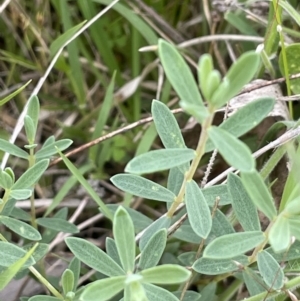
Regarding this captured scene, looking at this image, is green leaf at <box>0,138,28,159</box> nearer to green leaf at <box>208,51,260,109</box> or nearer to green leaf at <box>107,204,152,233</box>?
green leaf at <box>107,204,152,233</box>

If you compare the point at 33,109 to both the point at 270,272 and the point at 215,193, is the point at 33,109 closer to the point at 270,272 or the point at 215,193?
the point at 215,193

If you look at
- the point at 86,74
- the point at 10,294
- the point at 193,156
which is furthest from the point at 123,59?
the point at 193,156

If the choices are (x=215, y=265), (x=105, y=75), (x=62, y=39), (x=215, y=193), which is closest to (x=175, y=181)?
(x=215, y=193)

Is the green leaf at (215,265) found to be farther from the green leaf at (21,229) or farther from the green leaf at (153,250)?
the green leaf at (21,229)

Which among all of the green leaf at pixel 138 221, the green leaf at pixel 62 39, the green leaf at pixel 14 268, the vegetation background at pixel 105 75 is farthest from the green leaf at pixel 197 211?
the green leaf at pixel 62 39

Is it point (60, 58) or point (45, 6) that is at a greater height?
point (45, 6)

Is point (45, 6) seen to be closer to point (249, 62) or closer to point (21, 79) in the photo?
point (21, 79)

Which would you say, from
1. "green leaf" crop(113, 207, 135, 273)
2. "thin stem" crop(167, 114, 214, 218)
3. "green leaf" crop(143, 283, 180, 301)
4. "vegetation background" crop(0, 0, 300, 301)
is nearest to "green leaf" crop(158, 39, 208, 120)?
"thin stem" crop(167, 114, 214, 218)
